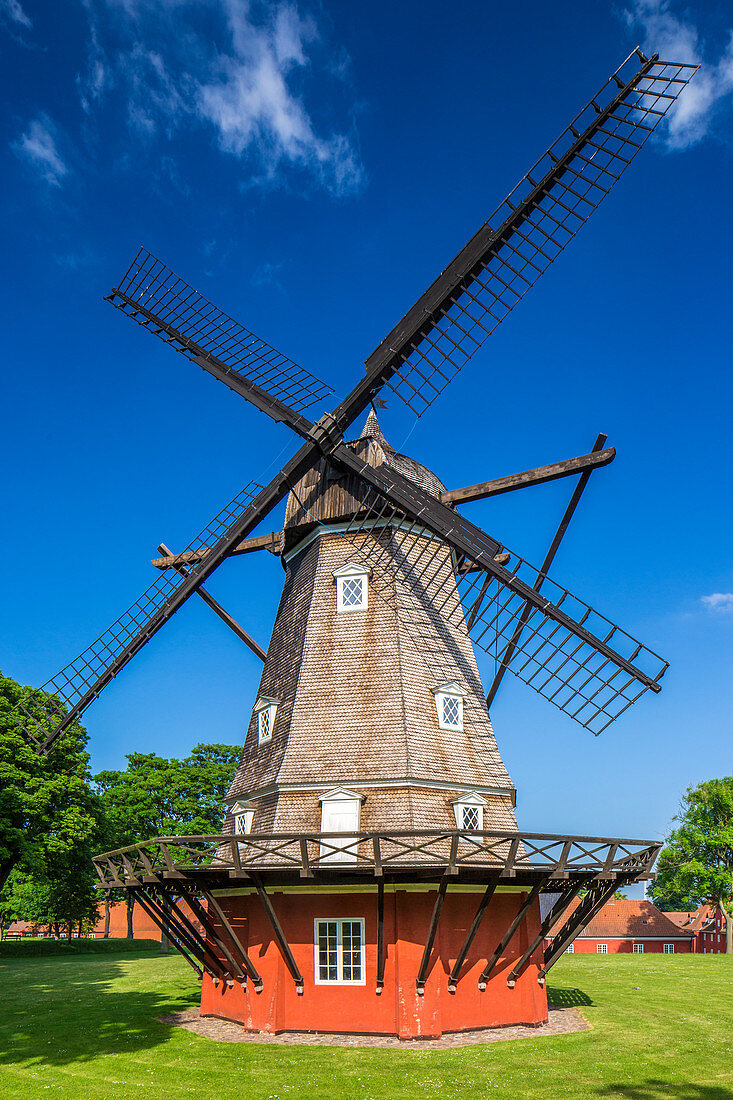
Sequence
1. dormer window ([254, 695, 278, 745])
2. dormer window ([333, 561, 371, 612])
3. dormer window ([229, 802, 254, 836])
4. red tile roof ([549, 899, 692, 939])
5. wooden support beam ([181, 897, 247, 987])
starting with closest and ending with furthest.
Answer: wooden support beam ([181, 897, 247, 987]) < dormer window ([229, 802, 254, 836]) < dormer window ([254, 695, 278, 745]) < dormer window ([333, 561, 371, 612]) < red tile roof ([549, 899, 692, 939])

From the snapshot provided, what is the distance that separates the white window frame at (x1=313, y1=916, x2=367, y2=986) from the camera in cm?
1503

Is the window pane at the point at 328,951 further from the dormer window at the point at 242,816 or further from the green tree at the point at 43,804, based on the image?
the green tree at the point at 43,804

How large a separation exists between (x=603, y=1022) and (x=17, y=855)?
24690mm

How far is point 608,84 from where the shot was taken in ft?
55.1

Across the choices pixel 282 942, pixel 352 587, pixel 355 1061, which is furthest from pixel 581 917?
pixel 352 587

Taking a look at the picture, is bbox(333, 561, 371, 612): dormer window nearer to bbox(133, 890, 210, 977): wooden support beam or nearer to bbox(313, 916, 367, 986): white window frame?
bbox(313, 916, 367, 986): white window frame

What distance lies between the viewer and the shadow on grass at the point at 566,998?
19797 millimetres

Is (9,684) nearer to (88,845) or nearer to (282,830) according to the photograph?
(88,845)

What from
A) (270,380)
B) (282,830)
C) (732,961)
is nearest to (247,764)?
(282,830)

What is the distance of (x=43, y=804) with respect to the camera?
32.1m

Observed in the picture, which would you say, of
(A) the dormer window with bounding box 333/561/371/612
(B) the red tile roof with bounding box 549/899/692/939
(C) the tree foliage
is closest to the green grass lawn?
(A) the dormer window with bounding box 333/561/371/612

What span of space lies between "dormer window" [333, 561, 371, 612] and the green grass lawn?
30.0 feet

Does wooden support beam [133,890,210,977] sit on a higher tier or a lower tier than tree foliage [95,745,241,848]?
lower

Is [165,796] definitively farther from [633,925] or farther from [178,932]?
Answer: [633,925]
